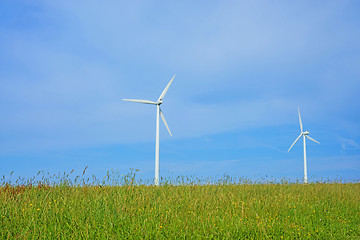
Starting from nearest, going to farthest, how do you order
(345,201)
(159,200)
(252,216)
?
(252,216) → (159,200) → (345,201)

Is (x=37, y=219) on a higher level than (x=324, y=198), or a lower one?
lower

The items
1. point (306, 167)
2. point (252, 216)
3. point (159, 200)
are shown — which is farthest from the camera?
point (306, 167)

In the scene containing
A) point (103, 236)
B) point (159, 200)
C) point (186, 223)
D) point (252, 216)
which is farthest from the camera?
point (159, 200)

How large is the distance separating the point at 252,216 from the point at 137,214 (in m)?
3.71

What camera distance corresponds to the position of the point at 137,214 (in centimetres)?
828

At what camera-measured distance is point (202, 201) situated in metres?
10.7

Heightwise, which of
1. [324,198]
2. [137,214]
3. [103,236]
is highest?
[324,198]

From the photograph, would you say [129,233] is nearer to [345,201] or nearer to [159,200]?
[159,200]

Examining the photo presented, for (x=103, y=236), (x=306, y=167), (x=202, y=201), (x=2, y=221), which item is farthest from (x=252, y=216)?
(x=306, y=167)

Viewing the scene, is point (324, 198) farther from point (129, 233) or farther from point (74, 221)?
point (74, 221)

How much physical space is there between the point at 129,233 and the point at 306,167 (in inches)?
1063

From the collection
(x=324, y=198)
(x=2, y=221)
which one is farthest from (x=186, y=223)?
(x=324, y=198)

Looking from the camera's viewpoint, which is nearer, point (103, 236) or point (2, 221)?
point (103, 236)

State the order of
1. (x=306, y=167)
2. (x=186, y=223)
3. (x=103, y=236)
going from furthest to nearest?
(x=306, y=167), (x=186, y=223), (x=103, y=236)
